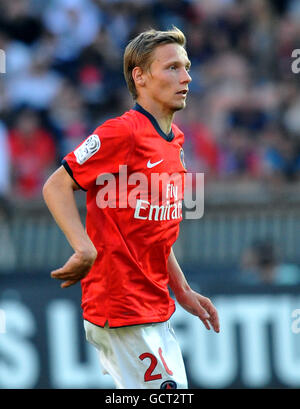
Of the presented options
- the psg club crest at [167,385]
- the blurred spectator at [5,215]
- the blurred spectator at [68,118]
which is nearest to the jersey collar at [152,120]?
the psg club crest at [167,385]

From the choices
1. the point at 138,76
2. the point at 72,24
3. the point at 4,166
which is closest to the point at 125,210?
the point at 138,76

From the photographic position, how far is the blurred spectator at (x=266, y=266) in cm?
838

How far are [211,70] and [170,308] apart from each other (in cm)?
638

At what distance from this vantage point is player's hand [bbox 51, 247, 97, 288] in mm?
3914

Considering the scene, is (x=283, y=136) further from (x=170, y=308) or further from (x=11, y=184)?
(x=170, y=308)

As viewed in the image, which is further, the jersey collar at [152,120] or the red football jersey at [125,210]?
the jersey collar at [152,120]

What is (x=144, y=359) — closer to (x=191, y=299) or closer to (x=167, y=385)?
(x=167, y=385)

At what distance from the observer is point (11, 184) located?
928 cm

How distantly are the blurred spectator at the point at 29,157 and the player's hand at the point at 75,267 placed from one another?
5265 mm

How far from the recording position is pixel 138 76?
4.44m

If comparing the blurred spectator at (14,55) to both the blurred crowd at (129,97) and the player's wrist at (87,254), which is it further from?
the player's wrist at (87,254)

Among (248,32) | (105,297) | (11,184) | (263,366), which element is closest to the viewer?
(105,297)

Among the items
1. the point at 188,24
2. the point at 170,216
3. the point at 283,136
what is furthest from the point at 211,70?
the point at 170,216

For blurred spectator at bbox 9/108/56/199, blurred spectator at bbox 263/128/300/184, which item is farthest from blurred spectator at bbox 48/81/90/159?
blurred spectator at bbox 263/128/300/184
